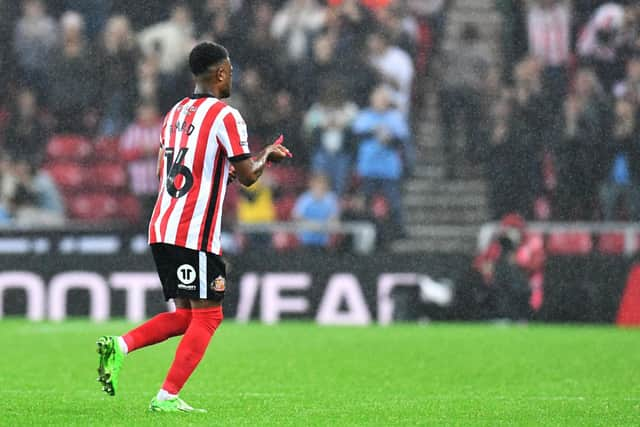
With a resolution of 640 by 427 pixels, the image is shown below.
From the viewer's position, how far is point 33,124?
18.9m

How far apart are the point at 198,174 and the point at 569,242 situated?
399 inches

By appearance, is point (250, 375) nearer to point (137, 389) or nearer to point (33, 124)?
point (137, 389)

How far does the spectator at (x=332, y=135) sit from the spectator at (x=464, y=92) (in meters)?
1.54

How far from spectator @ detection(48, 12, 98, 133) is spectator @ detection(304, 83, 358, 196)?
10.4 feet

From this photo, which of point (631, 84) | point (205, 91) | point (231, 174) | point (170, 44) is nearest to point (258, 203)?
point (170, 44)

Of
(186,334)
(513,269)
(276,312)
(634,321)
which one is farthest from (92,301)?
(186,334)

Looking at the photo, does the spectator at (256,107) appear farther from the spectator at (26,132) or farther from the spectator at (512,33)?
the spectator at (512,33)

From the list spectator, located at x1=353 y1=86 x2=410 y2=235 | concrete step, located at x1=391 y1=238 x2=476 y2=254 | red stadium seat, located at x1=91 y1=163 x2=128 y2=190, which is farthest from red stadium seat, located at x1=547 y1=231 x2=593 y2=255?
red stadium seat, located at x1=91 y1=163 x2=128 y2=190

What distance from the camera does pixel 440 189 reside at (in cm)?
1920

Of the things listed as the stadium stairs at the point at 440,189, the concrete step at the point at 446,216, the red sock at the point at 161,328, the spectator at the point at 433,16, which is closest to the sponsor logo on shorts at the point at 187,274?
the red sock at the point at 161,328

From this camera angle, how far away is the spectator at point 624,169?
56.5 feet

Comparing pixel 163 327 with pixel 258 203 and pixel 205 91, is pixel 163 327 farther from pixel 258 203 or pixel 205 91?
pixel 258 203

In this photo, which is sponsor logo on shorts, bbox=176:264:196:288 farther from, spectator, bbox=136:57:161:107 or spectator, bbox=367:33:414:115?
spectator, bbox=136:57:161:107

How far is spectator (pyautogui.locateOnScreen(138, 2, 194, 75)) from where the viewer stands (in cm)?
1923
